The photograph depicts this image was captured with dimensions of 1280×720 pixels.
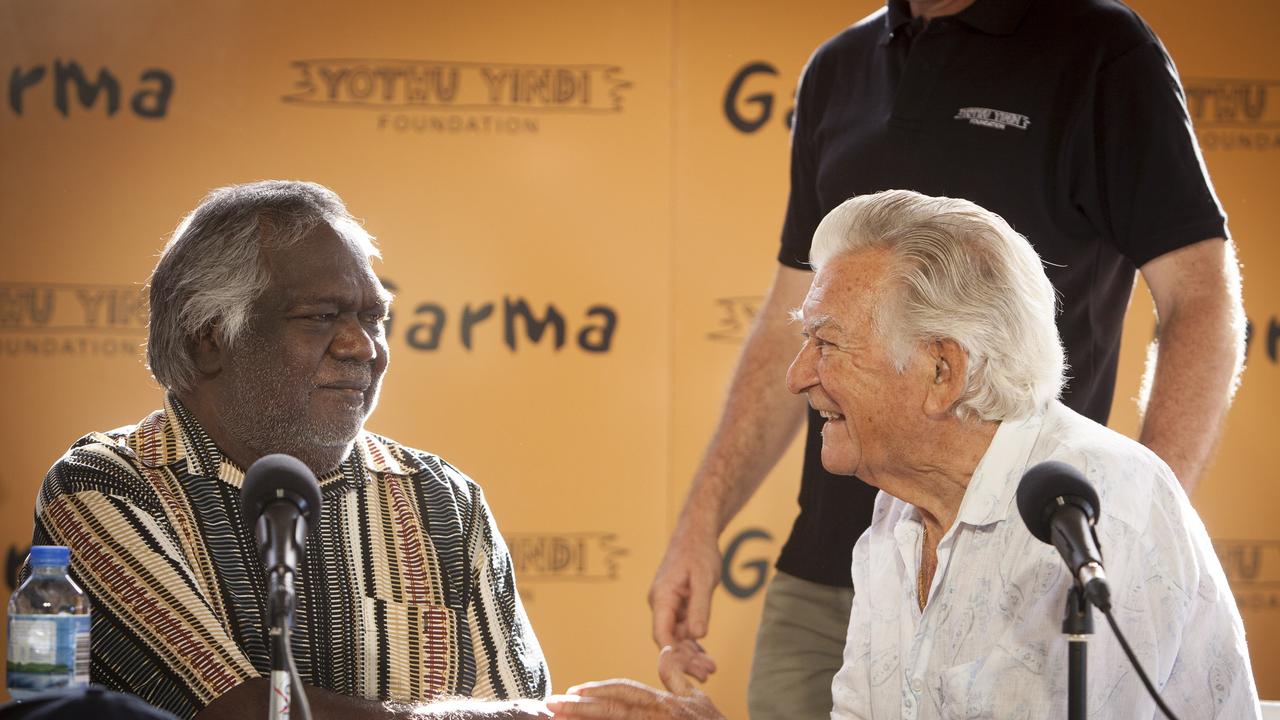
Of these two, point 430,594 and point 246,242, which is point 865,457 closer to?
point 430,594

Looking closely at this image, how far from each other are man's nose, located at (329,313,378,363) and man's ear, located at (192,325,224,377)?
0.68 ft

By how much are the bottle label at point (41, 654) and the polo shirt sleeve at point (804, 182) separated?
5.74 feet

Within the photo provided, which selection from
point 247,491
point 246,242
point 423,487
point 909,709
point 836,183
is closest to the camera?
point 247,491

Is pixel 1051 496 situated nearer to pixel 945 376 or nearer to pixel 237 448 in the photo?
pixel 945 376

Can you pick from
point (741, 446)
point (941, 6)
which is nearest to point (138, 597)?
point (741, 446)

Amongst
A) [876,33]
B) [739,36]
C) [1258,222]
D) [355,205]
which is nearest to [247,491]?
[876,33]

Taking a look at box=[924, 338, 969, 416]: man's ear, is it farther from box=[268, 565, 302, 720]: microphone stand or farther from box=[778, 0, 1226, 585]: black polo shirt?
box=[268, 565, 302, 720]: microphone stand

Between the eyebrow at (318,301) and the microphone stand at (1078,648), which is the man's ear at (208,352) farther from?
the microphone stand at (1078,648)

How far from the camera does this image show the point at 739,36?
4891 mm

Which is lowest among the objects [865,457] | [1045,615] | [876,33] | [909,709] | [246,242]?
[909,709]

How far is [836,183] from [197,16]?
8.87ft

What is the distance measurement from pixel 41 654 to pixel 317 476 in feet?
2.35

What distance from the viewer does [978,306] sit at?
2148mm

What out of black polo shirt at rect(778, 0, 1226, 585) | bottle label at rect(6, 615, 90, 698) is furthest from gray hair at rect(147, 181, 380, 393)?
black polo shirt at rect(778, 0, 1226, 585)
